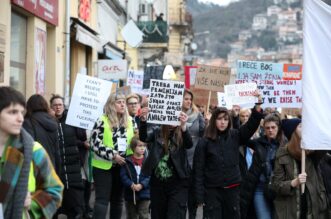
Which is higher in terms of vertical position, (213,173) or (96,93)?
(96,93)

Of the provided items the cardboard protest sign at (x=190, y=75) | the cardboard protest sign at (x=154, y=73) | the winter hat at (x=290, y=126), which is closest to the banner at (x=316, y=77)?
the winter hat at (x=290, y=126)

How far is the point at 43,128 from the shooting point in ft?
23.9

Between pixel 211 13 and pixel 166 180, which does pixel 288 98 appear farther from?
pixel 211 13

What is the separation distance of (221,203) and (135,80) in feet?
28.2

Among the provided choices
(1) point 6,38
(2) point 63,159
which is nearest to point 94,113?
(2) point 63,159

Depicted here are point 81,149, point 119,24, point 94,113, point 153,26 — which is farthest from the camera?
point 153,26

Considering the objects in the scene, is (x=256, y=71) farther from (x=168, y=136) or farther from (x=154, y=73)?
(x=168, y=136)

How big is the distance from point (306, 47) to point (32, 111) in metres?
2.94

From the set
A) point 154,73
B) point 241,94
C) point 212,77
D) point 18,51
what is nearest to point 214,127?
point 241,94

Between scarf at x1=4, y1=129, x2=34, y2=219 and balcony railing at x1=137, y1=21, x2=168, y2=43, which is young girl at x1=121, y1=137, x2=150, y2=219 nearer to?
scarf at x1=4, y1=129, x2=34, y2=219

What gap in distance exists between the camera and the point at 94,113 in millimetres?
9531

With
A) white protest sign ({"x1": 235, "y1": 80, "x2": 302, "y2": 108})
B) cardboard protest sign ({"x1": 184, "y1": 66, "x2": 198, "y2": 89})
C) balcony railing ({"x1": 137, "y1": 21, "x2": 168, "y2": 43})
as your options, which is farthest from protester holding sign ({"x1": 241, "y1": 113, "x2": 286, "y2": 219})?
balcony railing ({"x1": 137, "y1": 21, "x2": 168, "y2": 43})

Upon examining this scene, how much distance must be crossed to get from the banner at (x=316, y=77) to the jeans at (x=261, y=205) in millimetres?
1252

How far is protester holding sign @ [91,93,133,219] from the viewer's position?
8195 millimetres
